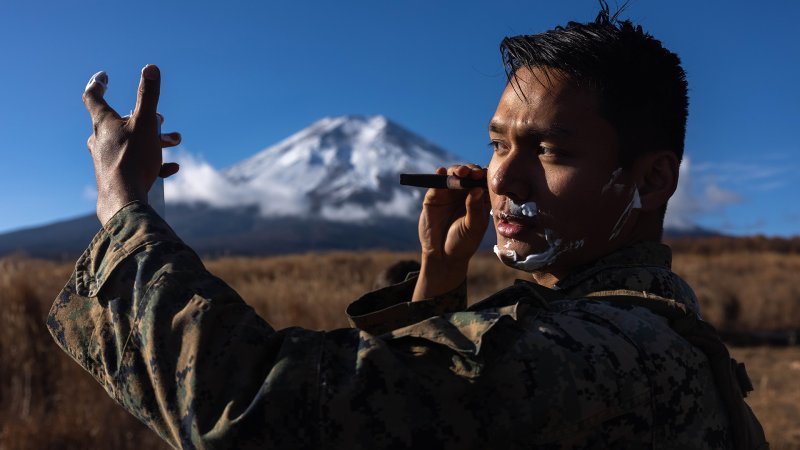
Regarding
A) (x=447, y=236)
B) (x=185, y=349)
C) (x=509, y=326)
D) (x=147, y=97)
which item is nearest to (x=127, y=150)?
(x=147, y=97)

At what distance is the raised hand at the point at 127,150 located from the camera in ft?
4.89

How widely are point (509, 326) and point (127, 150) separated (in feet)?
2.53

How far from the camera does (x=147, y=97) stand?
1514mm

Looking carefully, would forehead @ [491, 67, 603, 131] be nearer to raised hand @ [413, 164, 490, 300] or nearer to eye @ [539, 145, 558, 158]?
eye @ [539, 145, 558, 158]

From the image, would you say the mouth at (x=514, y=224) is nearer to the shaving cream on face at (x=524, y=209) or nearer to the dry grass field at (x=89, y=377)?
the shaving cream on face at (x=524, y=209)

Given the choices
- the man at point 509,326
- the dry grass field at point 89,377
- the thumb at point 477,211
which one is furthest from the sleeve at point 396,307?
the dry grass field at point 89,377

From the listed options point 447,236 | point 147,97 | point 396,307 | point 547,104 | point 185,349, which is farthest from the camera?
point 447,236

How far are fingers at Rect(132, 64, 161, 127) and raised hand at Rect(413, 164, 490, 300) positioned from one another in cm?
83

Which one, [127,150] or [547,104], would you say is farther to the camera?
[547,104]

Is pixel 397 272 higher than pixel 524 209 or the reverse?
higher

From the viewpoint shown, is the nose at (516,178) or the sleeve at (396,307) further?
the sleeve at (396,307)

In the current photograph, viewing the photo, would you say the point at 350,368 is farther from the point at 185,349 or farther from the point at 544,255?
the point at 544,255

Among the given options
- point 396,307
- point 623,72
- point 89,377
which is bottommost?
point 396,307

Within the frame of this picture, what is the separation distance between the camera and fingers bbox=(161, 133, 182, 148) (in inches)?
65.2
